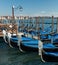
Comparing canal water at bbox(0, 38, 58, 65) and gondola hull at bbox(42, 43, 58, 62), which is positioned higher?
gondola hull at bbox(42, 43, 58, 62)

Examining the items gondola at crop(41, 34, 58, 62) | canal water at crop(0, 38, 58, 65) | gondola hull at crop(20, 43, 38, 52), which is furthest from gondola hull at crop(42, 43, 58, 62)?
gondola hull at crop(20, 43, 38, 52)

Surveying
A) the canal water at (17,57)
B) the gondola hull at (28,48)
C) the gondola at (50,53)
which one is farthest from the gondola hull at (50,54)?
the gondola hull at (28,48)

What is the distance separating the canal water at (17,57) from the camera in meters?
28.9

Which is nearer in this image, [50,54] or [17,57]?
[50,54]

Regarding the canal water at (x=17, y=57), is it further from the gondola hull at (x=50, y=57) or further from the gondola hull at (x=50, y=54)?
the gondola hull at (x=50, y=54)

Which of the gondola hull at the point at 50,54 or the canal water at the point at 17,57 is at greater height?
the gondola hull at the point at 50,54

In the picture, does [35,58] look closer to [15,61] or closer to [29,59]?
[29,59]

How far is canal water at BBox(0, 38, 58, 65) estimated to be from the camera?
2887cm

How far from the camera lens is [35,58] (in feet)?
101

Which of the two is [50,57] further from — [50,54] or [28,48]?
[28,48]

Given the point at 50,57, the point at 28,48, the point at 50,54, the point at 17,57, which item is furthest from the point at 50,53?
the point at 28,48

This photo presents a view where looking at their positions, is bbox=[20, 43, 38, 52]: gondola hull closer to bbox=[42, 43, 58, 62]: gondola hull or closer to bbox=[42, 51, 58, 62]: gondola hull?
bbox=[42, 43, 58, 62]: gondola hull

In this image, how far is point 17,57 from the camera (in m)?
32.1

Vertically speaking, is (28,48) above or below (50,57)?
above
